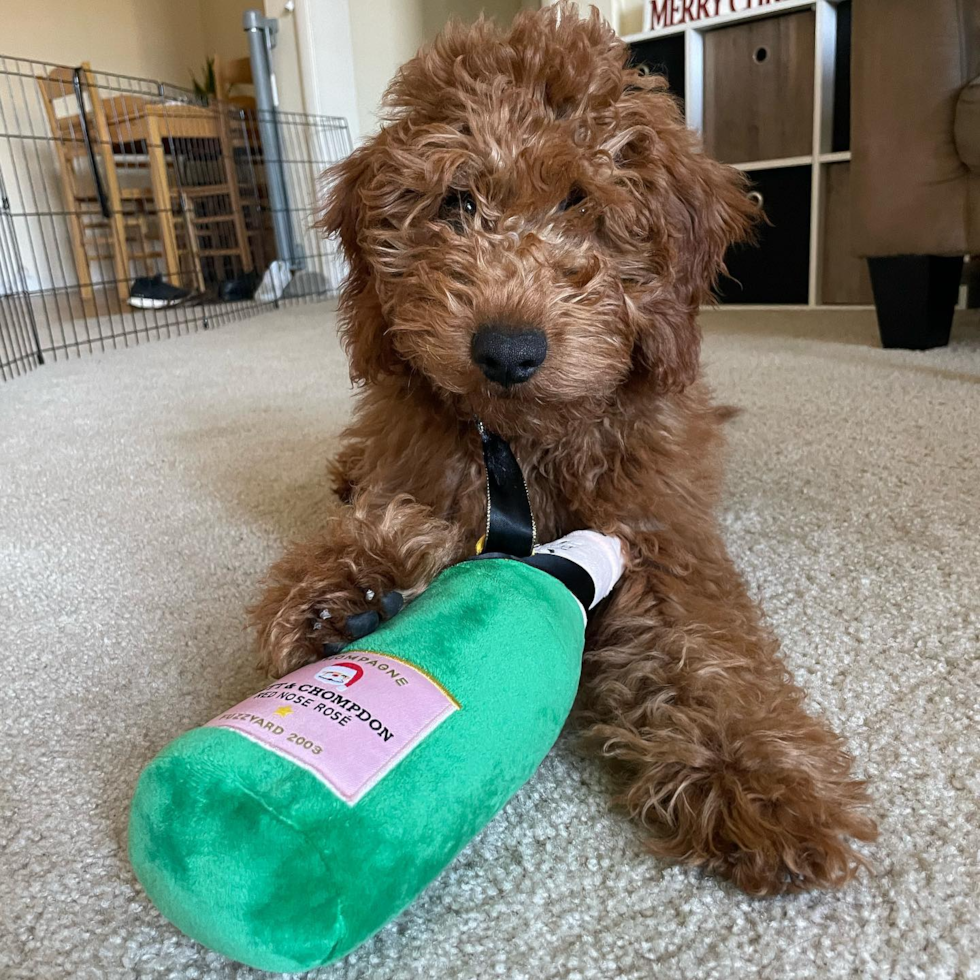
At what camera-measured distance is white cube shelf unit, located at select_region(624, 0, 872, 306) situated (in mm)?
3398

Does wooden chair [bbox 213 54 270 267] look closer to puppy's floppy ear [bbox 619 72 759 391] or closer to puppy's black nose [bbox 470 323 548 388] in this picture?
puppy's floppy ear [bbox 619 72 759 391]

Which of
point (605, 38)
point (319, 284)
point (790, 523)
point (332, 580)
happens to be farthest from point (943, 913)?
point (319, 284)

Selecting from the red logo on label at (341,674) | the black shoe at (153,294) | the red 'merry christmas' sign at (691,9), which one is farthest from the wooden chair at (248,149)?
the red logo on label at (341,674)

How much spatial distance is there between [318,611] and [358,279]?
453mm

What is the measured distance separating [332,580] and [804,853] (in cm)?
51

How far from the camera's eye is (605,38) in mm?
1041

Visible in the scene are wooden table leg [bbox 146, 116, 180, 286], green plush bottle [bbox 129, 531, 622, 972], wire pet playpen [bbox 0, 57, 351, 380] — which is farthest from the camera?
wooden table leg [bbox 146, 116, 180, 286]

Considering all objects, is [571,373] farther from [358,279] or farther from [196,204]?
[196,204]

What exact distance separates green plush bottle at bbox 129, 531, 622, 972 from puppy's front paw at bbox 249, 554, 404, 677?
0.14m

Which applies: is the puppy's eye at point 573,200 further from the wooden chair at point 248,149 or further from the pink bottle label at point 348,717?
the wooden chair at point 248,149

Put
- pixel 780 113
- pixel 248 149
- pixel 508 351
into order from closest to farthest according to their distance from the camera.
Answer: pixel 508 351 → pixel 780 113 → pixel 248 149

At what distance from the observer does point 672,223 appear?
98 centimetres

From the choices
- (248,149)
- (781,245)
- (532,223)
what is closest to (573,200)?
(532,223)

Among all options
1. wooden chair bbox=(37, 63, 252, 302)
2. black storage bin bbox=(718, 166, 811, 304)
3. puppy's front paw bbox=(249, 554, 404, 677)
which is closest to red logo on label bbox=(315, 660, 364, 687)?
puppy's front paw bbox=(249, 554, 404, 677)
